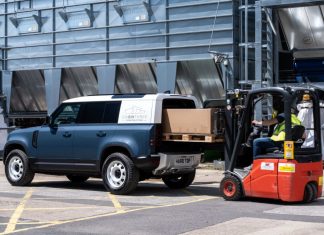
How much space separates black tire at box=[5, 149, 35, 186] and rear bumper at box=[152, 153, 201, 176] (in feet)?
10.8

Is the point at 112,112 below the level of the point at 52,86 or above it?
below

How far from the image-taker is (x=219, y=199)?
38.2ft

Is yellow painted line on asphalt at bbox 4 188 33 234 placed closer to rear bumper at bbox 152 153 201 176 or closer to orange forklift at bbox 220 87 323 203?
rear bumper at bbox 152 153 201 176

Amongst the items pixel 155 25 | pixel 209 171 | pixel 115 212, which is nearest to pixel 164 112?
pixel 115 212

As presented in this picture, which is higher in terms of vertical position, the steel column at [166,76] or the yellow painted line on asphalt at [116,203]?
the steel column at [166,76]

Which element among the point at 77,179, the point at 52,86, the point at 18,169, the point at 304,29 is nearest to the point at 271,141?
the point at 77,179

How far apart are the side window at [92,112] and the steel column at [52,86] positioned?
25.2 ft

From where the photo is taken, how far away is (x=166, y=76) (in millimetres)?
18234

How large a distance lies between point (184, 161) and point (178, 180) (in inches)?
47.9

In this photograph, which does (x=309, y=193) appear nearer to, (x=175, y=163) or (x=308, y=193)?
(x=308, y=193)

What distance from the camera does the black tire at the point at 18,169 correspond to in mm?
13758

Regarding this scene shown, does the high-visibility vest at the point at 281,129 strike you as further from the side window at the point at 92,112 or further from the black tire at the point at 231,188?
the side window at the point at 92,112

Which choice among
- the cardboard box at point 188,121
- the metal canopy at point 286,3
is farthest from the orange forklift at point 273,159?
the metal canopy at point 286,3

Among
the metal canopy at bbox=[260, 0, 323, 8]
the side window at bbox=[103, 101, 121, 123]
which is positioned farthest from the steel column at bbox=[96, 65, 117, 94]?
the side window at bbox=[103, 101, 121, 123]
